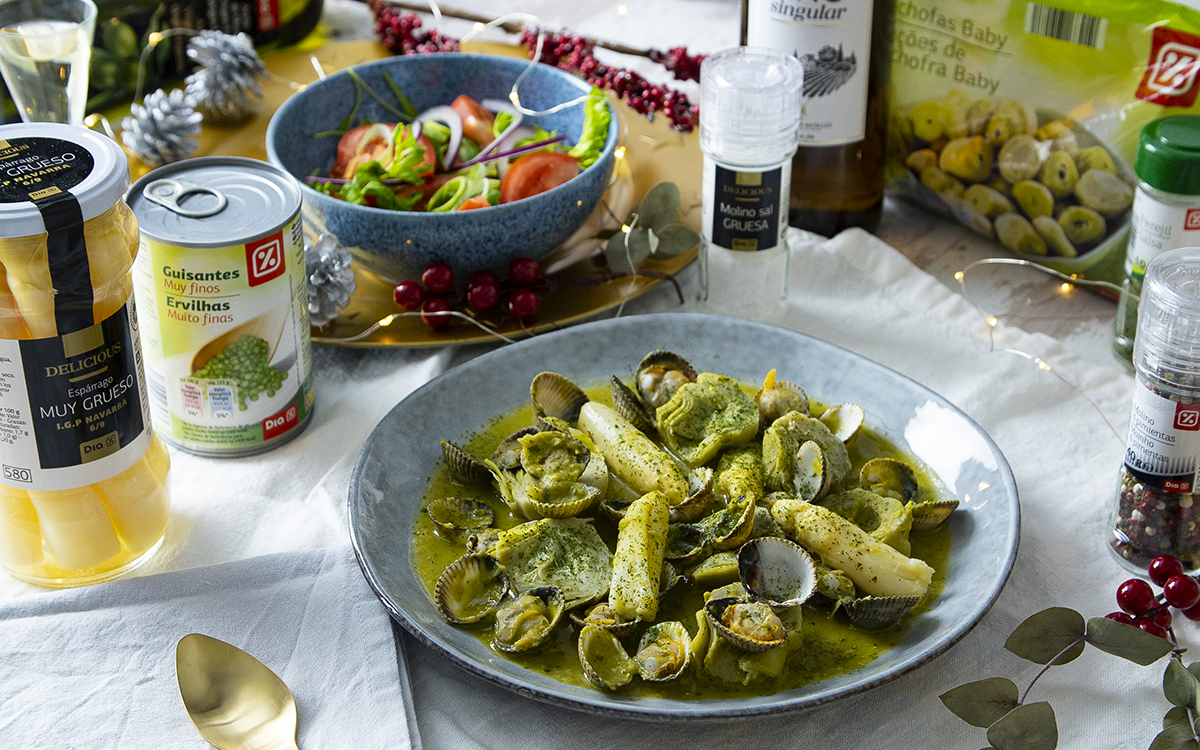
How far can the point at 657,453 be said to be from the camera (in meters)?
1.32

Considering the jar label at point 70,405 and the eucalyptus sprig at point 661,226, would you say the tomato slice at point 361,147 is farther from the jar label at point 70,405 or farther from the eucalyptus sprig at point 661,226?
the jar label at point 70,405

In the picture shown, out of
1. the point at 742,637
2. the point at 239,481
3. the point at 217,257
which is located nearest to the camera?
the point at 742,637

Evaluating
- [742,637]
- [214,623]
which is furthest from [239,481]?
[742,637]

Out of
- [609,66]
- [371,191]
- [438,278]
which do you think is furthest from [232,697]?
[609,66]

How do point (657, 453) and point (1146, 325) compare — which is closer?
point (1146, 325)

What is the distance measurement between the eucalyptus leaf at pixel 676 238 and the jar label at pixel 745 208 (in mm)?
69

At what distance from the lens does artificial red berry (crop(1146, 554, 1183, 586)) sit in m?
1.21

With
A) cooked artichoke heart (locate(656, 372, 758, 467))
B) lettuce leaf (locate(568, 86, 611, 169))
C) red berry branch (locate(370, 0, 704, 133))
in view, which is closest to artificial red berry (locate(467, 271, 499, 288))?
lettuce leaf (locate(568, 86, 611, 169))

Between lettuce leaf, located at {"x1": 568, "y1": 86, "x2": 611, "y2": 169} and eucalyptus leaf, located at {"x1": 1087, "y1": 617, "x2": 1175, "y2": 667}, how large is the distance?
3.19ft

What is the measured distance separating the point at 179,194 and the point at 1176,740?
3.84 feet

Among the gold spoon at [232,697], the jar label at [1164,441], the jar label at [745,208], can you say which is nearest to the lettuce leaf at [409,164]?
the jar label at [745,208]

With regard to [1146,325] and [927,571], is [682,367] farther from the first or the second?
[1146,325]

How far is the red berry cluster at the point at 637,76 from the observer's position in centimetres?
190

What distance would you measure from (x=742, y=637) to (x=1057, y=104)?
107cm
